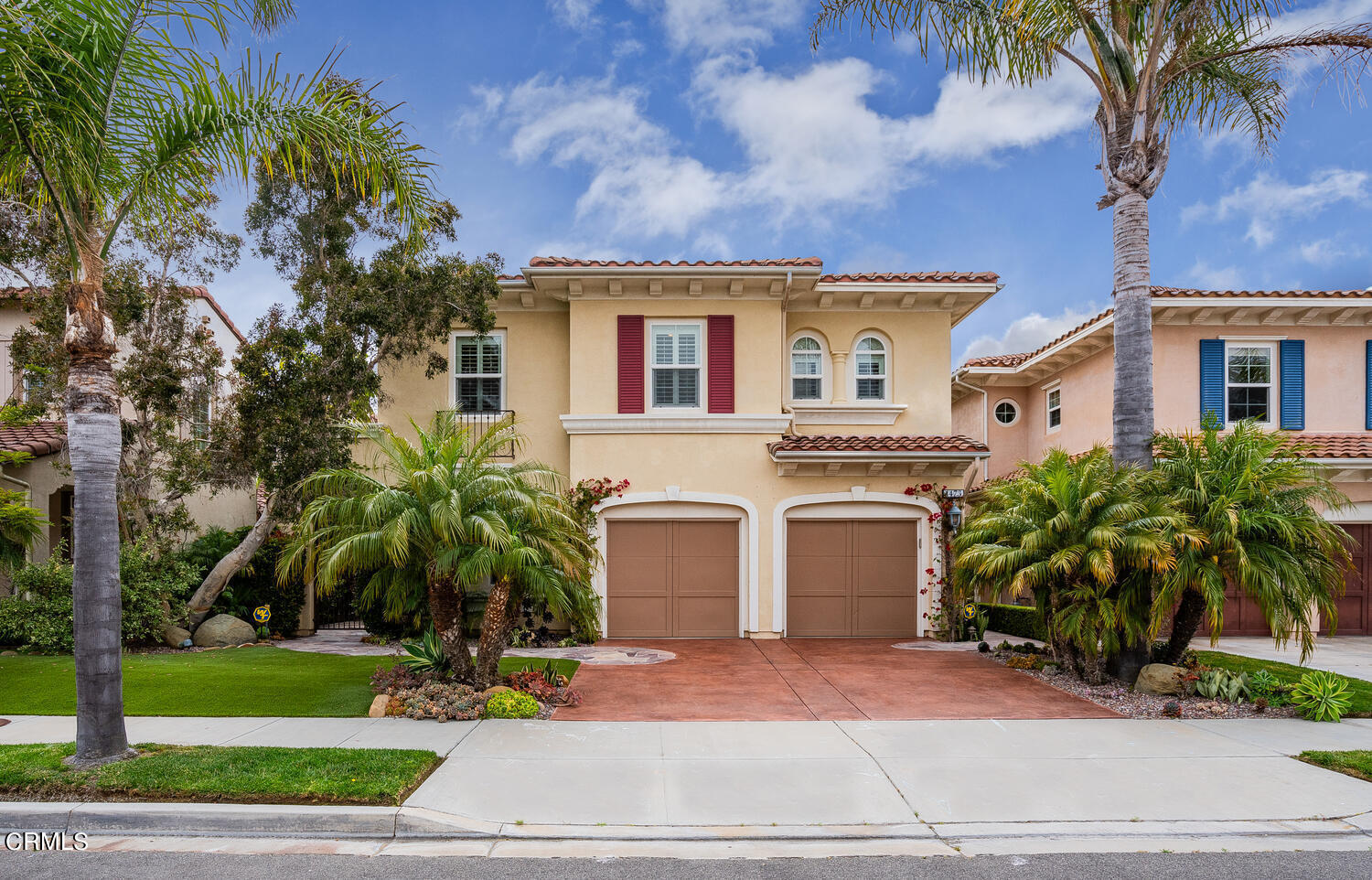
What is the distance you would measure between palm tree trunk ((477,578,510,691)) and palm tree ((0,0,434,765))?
3483mm

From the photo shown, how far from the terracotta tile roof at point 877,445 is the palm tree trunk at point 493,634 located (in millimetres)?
6723

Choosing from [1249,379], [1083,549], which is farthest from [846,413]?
[1249,379]

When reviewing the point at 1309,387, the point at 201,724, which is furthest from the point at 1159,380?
the point at 201,724

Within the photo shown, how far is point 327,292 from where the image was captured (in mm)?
12984

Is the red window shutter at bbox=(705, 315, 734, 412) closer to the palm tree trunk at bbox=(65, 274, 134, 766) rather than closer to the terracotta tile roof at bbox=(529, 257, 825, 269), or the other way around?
the terracotta tile roof at bbox=(529, 257, 825, 269)

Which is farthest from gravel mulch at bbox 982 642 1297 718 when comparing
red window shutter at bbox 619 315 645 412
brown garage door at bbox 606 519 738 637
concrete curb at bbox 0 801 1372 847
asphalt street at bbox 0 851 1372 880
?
red window shutter at bbox 619 315 645 412

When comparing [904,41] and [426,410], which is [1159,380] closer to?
[904,41]

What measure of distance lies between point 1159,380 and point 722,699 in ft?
40.5

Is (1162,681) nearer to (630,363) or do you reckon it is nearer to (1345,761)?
(1345,761)

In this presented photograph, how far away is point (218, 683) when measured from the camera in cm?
997

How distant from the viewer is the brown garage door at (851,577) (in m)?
15.1

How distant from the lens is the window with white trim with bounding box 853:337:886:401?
1608 centimetres

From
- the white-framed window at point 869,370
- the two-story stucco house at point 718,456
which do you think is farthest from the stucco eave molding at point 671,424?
the white-framed window at point 869,370

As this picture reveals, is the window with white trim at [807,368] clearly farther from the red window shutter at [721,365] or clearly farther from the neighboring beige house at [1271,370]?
the neighboring beige house at [1271,370]
